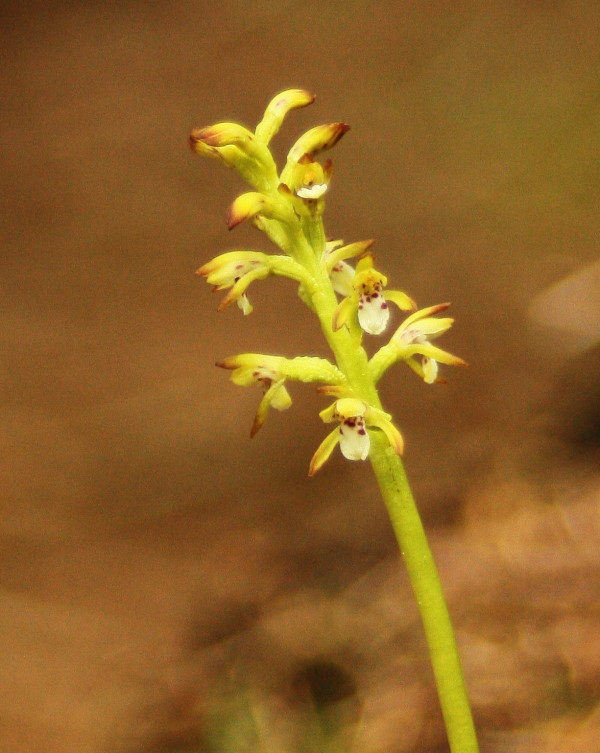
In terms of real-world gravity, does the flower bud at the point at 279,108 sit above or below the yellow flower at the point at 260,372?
above

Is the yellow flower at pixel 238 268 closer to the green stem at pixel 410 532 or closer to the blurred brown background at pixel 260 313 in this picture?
the green stem at pixel 410 532

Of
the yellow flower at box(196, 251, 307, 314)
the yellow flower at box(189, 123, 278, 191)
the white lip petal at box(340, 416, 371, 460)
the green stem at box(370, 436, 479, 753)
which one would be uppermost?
the yellow flower at box(189, 123, 278, 191)

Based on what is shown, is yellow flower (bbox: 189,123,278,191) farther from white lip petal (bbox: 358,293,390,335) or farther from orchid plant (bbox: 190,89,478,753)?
white lip petal (bbox: 358,293,390,335)

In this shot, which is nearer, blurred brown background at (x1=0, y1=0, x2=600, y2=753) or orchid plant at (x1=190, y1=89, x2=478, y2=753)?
orchid plant at (x1=190, y1=89, x2=478, y2=753)

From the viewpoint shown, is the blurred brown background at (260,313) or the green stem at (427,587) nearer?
the green stem at (427,587)

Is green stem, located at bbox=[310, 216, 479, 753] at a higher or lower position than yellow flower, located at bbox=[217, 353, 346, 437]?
lower

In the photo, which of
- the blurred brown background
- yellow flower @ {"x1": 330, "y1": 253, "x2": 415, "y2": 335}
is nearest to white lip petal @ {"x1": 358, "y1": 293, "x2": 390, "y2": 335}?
yellow flower @ {"x1": 330, "y1": 253, "x2": 415, "y2": 335}

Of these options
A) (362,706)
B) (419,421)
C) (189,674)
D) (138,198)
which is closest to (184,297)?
(138,198)

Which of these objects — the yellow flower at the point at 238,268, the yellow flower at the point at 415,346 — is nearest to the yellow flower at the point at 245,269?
the yellow flower at the point at 238,268

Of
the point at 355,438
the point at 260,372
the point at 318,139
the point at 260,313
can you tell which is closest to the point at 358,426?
the point at 355,438
